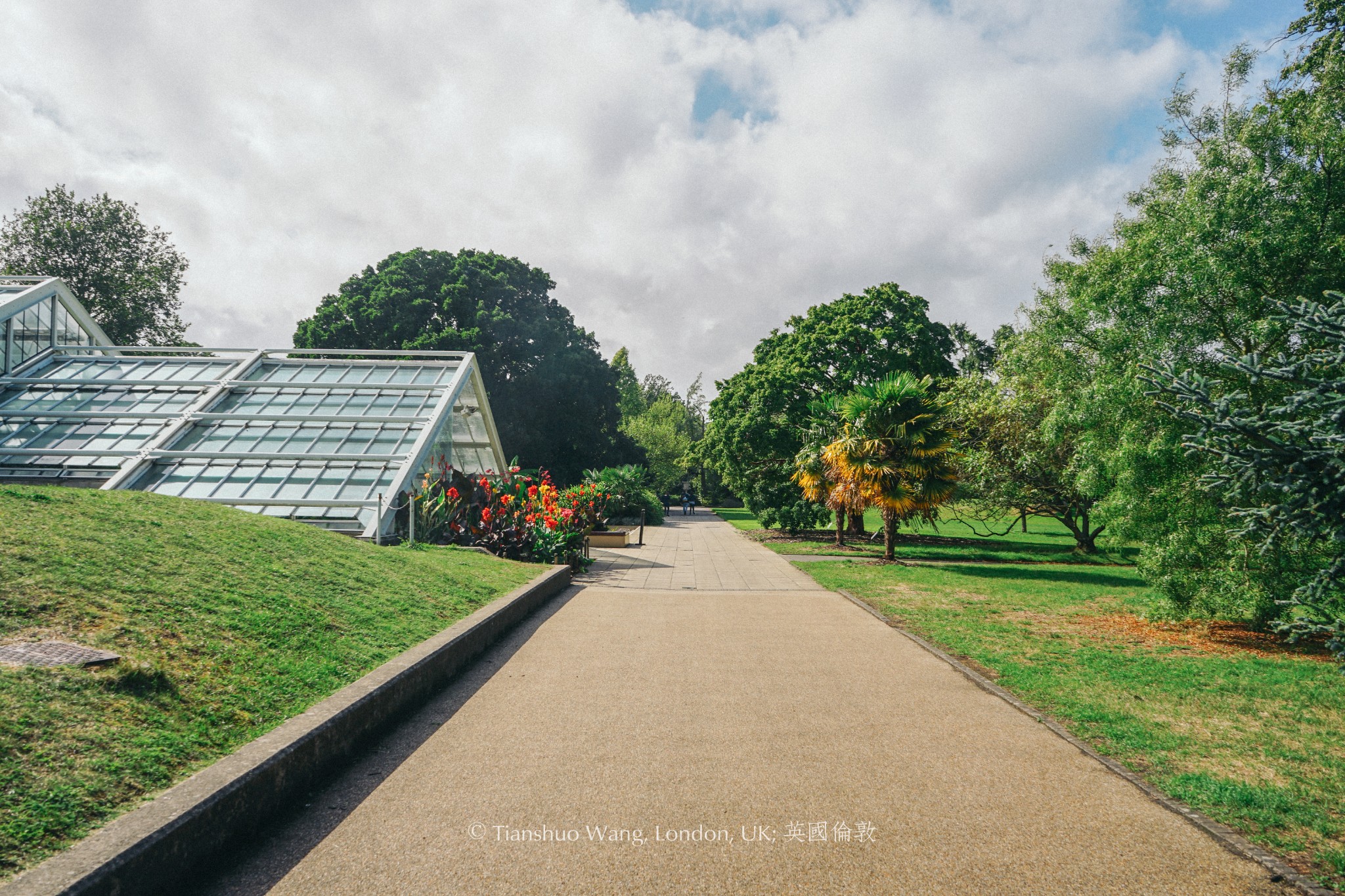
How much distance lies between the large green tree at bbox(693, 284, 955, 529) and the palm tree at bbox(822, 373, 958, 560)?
7.16 metres

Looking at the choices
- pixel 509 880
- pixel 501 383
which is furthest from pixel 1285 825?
pixel 501 383

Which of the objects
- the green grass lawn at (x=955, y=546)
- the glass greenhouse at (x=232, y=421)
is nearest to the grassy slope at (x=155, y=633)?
the glass greenhouse at (x=232, y=421)

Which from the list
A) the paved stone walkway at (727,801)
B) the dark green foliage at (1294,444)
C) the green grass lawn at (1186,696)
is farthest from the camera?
the green grass lawn at (1186,696)

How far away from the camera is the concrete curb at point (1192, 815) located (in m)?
3.00

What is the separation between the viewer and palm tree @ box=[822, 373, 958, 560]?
16.7m

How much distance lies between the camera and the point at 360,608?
653 centimetres

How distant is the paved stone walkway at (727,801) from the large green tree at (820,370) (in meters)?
19.5

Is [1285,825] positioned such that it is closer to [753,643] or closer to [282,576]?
[753,643]

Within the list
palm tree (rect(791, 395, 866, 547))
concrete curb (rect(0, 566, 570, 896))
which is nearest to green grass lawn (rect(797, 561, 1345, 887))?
concrete curb (rect(0, 566, 570, 896))

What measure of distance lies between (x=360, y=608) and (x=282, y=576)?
0.81 metres

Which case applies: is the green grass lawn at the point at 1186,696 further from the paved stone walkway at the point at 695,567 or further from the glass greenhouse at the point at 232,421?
the glass greenhouse at the point at 232,421

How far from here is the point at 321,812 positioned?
348 centimetres

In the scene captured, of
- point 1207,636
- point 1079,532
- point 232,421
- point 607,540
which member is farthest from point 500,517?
point 1079,532

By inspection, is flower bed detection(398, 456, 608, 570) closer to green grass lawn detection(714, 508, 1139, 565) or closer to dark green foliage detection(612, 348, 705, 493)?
green grass lawn detection(714, 508, 1139, 565)
